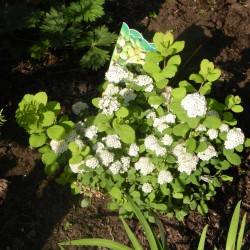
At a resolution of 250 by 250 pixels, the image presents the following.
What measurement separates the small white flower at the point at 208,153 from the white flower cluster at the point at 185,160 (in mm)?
24

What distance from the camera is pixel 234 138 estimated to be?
2.15 meters

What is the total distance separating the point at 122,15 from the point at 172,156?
1.68 m

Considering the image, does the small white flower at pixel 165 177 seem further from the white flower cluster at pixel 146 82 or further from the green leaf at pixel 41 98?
the green leaf at pixel 41 98

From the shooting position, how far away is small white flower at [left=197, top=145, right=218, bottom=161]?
7.13 feet

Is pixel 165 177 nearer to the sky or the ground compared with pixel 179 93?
nearer to the ground

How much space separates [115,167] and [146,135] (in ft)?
0.87

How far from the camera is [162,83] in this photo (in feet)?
7.14

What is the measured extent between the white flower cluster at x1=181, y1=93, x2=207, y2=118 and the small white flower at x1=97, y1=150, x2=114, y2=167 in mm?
410

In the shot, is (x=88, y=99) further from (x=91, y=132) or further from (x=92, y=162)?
(x=92, y=162)

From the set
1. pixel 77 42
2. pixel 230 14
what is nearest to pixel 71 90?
pixel 77 42

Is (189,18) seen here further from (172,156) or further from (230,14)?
(172,156)

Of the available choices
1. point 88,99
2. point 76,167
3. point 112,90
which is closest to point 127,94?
point 112,90

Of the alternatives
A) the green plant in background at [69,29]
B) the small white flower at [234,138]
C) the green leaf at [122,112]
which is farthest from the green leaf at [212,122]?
the green plant in background at [69,29]

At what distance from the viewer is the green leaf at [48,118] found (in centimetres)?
216
